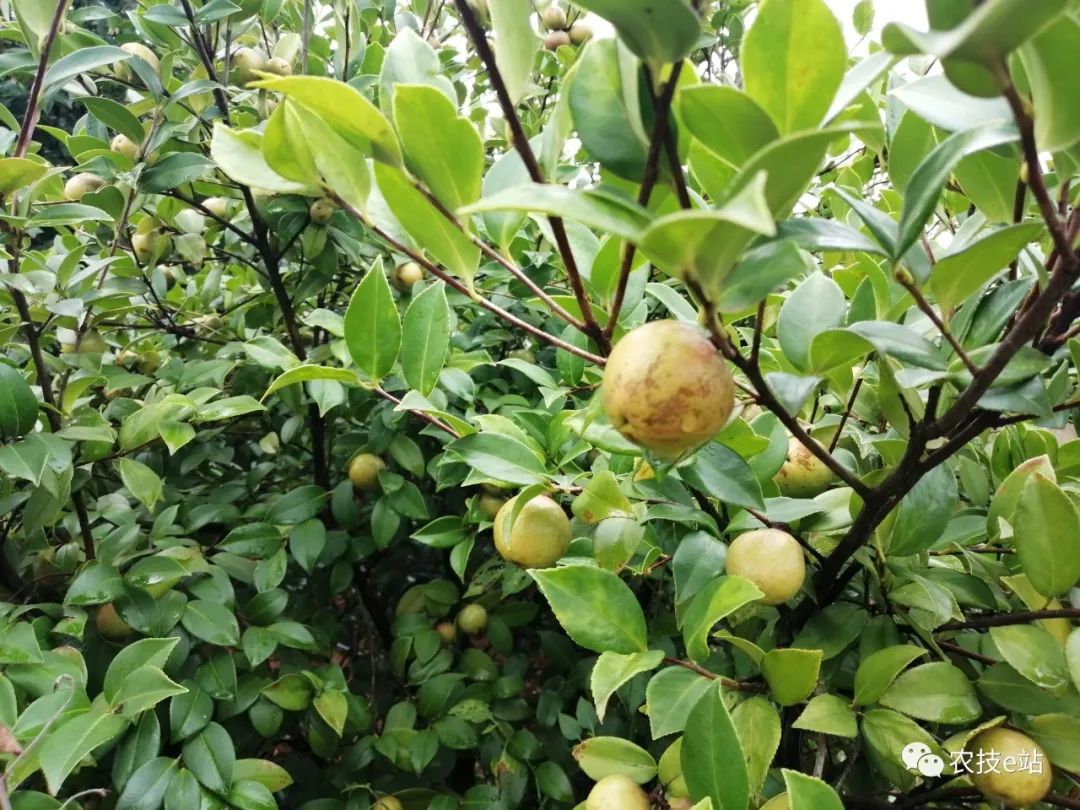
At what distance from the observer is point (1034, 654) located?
0.50m

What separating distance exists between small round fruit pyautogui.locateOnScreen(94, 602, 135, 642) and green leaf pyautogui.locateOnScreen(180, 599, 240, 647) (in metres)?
0.09

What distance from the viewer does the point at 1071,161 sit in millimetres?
342

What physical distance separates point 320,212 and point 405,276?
190mm

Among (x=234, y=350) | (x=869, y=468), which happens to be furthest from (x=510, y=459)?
(x=234, y=350)

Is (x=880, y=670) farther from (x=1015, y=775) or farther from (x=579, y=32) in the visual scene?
(x=579, y=32)

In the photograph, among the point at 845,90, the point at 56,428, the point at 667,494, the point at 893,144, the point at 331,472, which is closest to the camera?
the point at 845,90

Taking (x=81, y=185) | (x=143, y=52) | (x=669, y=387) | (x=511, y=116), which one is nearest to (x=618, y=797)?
(x=669, y=387)

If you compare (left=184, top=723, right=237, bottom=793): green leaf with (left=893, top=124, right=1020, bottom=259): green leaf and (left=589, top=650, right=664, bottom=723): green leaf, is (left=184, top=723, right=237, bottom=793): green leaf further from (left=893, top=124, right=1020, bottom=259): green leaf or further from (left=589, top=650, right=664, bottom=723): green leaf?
(left=893, top=124, right=1020, bottom=259): green leaf

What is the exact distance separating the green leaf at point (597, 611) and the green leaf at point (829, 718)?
0.13m

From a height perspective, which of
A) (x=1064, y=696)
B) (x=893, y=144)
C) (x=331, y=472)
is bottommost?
(x=331, y=472)

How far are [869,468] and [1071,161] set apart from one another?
0.36m

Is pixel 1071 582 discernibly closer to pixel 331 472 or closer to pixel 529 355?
pixel 529 355

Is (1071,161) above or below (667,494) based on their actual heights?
above

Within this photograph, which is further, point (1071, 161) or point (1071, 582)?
point (1071, 582)
